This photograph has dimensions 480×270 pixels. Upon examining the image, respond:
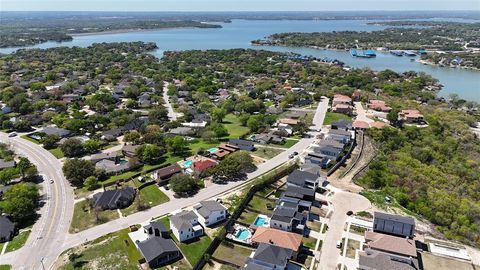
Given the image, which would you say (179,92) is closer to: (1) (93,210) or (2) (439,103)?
(1) (93,210)

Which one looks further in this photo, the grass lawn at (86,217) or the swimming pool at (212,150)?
the swimming pool at (212,150)

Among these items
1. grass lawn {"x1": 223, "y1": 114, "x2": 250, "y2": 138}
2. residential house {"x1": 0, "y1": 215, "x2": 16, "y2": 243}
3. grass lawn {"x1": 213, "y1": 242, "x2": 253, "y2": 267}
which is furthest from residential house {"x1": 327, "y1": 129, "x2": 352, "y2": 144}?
residential house {"x1": 0, "y1": 215, "x2": 16, "y2": 243}

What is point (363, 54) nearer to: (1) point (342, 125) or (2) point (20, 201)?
(1) point (342, 125)

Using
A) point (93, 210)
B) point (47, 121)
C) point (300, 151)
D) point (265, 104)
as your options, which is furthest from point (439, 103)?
point (47, 121)

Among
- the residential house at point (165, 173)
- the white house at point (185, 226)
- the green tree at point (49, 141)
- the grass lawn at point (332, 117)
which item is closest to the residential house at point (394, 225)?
the white house at point (185, 226)

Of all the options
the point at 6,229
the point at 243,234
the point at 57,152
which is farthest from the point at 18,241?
the point at 57,152

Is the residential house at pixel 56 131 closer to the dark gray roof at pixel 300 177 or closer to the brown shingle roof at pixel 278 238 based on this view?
the dark gray roof at pixel 300 177

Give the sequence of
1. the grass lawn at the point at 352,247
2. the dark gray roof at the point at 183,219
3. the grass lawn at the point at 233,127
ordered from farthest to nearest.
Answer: the grass lawn at the point at 233,127, the dark gray roof at the point at 183,219, the grass lawn at the point at 352,247
